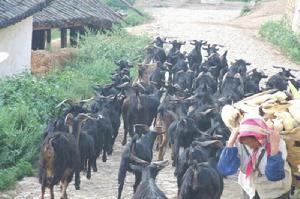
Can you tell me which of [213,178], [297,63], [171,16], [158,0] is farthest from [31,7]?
[158,0]

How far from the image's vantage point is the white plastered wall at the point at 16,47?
14.2 m

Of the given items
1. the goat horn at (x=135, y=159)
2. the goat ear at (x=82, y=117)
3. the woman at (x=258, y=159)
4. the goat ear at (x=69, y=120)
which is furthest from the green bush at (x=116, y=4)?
the woman at (x=258, y=159)

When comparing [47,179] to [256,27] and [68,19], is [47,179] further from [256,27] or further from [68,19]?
[256,27]

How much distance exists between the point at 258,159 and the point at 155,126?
16.1 feet

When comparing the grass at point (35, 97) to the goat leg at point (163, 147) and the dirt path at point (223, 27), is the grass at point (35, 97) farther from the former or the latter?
the dirt path at point (223, 27)

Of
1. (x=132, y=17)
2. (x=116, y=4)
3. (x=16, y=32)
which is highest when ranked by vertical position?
(x=16, y=32)

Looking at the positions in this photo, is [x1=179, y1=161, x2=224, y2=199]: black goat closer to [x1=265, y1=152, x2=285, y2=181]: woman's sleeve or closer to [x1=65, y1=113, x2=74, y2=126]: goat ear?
[x1=265, y1=152, x2=285, y2=181]: woman's sleeve

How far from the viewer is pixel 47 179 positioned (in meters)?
8.27

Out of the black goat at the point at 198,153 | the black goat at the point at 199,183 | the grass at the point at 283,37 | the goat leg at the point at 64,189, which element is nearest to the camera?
the black goat at the point at 199,183

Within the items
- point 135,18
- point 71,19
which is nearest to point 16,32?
point 71,19

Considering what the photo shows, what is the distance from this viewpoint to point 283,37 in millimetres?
23344

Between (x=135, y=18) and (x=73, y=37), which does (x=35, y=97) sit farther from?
(x=135, y=18)

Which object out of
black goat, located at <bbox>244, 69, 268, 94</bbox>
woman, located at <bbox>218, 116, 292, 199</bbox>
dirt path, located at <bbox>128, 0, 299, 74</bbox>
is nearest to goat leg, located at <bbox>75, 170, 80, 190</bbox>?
woman, located at <bbox>218, 116, 292, 199</bbox>

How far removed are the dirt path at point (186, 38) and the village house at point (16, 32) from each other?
3725 mm
